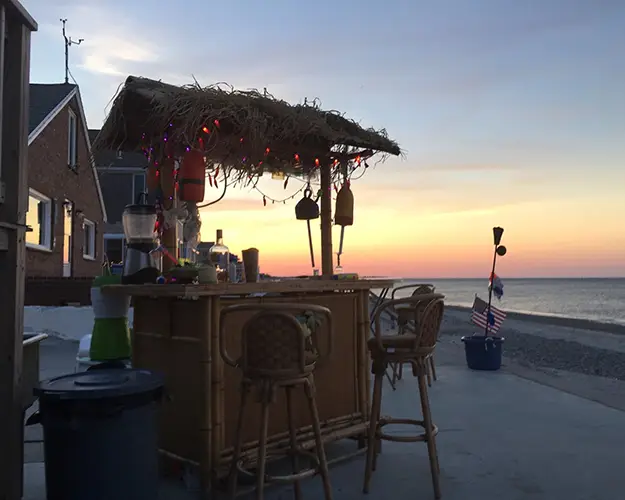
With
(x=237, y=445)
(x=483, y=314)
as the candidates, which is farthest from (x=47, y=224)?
(x=237, y=445)

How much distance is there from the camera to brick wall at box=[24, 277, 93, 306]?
463 inches

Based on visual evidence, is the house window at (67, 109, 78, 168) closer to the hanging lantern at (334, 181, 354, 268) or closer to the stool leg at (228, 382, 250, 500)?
the hanging lantern at (334, 181, 354, 268)

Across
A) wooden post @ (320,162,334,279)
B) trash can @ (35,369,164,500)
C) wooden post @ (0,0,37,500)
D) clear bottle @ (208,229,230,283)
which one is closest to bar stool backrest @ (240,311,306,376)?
trash can @ (35,369,164,500)

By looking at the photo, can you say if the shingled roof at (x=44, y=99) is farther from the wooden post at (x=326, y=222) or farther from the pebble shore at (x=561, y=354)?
the pebble shore at (x=561, y=354)

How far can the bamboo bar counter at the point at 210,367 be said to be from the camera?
135 inches

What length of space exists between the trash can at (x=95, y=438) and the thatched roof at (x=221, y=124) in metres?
1.94

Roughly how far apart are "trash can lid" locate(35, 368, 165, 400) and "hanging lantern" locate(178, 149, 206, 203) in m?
1.57

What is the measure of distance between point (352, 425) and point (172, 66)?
23.2 feet

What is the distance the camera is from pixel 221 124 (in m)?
4.23

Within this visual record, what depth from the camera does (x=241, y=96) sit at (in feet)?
13.7

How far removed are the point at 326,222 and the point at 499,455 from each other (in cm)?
254

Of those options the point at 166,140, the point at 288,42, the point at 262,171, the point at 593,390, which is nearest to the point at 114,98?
the point at 166,140

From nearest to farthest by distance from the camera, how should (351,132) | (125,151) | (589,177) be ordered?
(125,151)
(351,132)
(589,177)

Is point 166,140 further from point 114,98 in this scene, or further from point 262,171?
point 262,171
